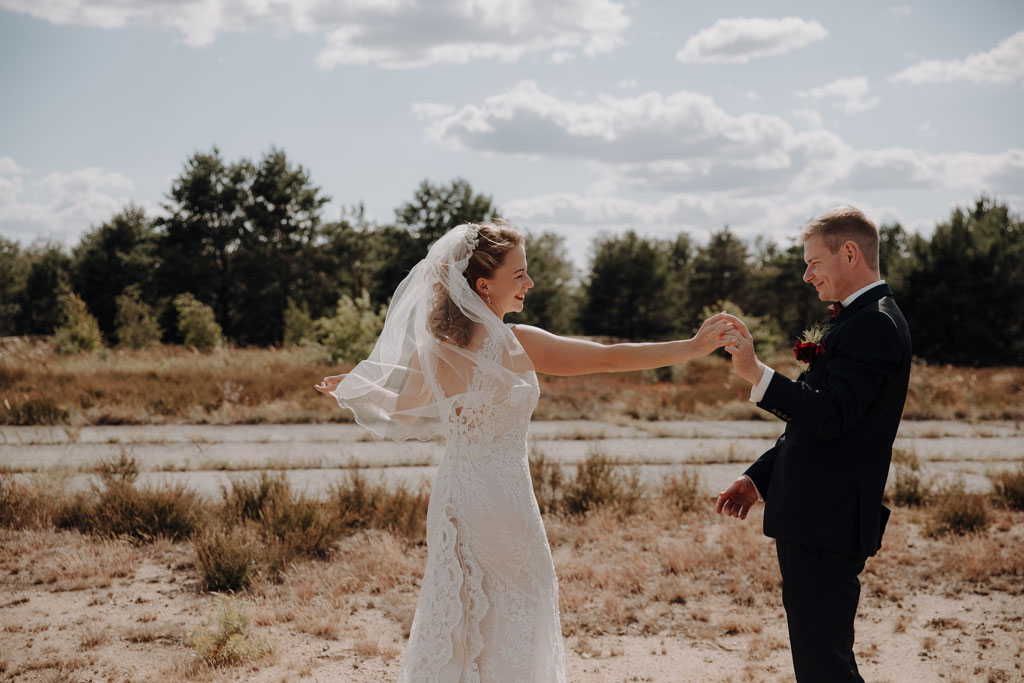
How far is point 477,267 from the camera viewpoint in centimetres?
345

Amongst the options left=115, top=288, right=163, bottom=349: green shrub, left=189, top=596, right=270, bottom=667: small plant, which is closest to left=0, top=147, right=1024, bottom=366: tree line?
left=115, top=288, right=163, bottom=349: green shrub

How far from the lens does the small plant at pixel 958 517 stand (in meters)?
7.11

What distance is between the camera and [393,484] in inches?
348

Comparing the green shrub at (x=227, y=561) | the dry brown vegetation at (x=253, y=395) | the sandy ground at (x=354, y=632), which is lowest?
the sandy ground at (x=354, y=632)

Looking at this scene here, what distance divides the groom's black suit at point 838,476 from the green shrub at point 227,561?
14.0 feet

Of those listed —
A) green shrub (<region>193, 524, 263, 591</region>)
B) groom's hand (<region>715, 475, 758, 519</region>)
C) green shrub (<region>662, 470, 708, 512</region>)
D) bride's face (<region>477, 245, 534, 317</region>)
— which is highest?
bride's face (<region>477, 245, 534, 317</region>)

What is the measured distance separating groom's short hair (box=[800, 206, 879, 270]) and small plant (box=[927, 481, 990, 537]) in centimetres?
526

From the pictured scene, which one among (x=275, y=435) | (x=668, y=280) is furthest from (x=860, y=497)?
(x=668, y=280)

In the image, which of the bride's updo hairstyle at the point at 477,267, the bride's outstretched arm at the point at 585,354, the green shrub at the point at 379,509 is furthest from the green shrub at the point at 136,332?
the bride's outstretched arm at the point at 585,354

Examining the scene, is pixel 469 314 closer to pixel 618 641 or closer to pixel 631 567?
pixel 618 641

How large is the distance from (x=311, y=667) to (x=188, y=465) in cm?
596

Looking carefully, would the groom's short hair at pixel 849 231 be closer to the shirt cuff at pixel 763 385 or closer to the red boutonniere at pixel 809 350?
the red boutonniere at pixel 809 350

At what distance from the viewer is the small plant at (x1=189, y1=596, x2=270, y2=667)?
455cm

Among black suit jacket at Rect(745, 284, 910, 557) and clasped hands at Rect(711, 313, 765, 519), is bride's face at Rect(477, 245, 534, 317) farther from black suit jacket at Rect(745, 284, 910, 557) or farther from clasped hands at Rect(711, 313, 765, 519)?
black suit jacket at Rect(745, 284, 910, 557)
